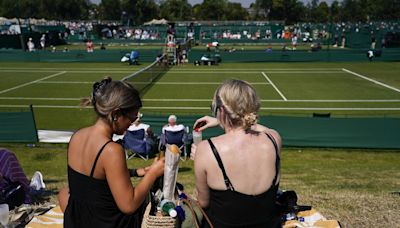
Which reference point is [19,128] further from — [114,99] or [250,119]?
[250,119]

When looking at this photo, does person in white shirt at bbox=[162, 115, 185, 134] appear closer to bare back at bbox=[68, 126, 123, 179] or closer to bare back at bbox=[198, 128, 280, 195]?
bare back at bbox=[68, 126, 123, 179]

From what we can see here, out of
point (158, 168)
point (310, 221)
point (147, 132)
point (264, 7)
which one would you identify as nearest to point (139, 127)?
point (147, 132)

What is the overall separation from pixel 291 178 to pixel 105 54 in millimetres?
30489

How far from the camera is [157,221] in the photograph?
150 inches

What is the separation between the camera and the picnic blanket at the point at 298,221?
549 cm

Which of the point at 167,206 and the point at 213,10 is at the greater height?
the point at 167,206

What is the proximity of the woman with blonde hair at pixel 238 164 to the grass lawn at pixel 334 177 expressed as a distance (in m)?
3.03

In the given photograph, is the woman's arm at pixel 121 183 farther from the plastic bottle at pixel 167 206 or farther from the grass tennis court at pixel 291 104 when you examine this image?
the grass tennis court at pixel 291 104

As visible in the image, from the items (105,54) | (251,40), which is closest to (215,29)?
(251,40)

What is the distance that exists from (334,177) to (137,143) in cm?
513

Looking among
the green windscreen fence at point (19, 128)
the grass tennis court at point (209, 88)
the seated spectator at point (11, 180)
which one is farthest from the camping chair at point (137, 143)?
the seated spectator at point (11, 180)

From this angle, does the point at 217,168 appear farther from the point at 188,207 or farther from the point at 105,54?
the point at 105,54

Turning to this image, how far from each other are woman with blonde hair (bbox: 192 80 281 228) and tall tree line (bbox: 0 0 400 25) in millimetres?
101912

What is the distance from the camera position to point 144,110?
18.4 m
